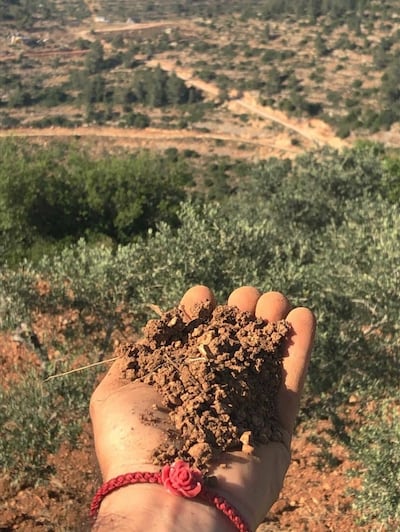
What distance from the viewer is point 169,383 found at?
189 inches

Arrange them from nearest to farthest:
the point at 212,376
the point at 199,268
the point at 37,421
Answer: the point at 212,376
the point at 37,421
the point at 199,268

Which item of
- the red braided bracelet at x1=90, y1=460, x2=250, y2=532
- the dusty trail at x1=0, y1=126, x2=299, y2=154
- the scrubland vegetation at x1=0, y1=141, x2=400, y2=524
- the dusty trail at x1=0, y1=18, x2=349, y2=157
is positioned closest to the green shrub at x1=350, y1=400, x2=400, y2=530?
the scrubland vegetation at x1=0, y1=141, x2=400, y2=524

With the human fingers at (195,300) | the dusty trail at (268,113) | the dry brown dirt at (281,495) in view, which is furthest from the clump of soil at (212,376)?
the dusty trail at (268,113)

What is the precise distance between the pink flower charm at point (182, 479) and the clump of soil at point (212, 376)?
0.15 meters

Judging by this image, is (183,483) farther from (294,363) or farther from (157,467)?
(294,363)

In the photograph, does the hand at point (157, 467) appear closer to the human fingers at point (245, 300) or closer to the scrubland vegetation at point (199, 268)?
the human fingers at point (245, 300)

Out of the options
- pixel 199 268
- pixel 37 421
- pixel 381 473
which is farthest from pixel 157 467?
pixel 199 268

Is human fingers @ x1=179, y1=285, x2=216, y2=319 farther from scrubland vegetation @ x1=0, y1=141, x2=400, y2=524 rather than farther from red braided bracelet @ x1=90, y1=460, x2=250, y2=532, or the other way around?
scrubland vegetation @ x1=0, y1=141, x2=400, y2=524

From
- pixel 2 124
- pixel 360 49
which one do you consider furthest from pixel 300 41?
pixel 2 124

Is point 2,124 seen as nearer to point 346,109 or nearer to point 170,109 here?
point 170,109

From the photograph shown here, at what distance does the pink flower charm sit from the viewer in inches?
152

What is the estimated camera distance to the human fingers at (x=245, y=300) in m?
6.28

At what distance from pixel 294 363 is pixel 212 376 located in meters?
1.07

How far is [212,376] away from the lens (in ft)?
15.9
